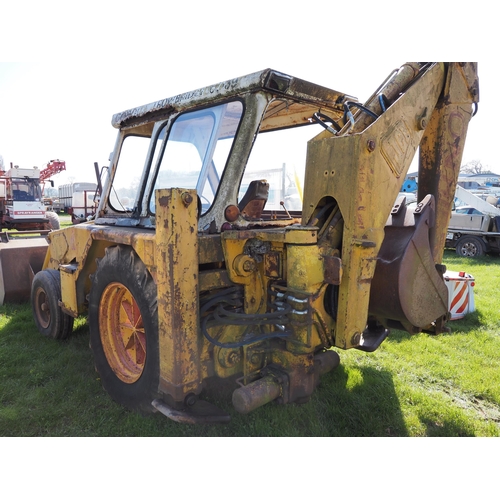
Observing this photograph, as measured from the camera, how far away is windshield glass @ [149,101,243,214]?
287 cm

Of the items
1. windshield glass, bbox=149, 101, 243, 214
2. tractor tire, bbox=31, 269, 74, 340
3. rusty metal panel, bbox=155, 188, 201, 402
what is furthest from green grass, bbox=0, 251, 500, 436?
windshield glass, bbox=149, 101, 243, 214

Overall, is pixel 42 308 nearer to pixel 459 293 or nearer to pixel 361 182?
Result: pixel 361 182

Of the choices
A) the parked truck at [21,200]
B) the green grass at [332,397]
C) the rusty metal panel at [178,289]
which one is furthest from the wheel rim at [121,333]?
the parked truck at [21,200]

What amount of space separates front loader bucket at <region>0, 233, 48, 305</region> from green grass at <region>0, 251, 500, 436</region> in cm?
108

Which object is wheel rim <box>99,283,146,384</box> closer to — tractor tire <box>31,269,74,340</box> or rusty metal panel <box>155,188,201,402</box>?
rusty metal panel <box>155,188,201,402</box>

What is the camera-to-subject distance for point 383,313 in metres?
2.79

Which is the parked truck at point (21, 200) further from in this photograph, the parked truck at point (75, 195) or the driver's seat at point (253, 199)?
the driver's seat at point (253, 199)

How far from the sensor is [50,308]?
4.36 metres

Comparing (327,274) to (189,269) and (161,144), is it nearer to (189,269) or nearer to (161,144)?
(189,269)

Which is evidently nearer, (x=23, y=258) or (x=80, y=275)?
(x=80, y=275)

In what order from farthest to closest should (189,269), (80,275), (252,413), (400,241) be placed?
1. (80,275)
2. (252,413)
3. (400,241)
4. (189,269)

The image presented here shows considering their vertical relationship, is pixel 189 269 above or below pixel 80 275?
above

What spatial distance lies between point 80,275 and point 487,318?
16.6 feet

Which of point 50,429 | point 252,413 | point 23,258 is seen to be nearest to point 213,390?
point 252,413
